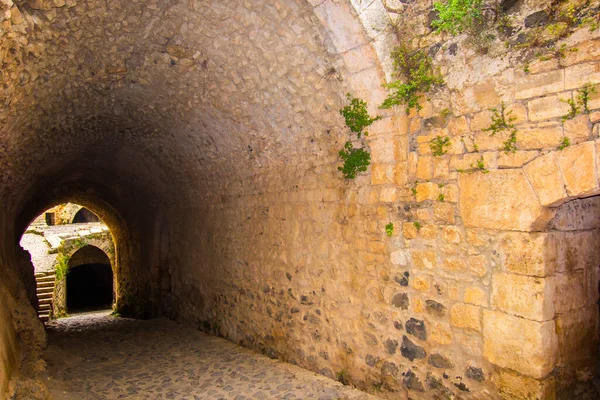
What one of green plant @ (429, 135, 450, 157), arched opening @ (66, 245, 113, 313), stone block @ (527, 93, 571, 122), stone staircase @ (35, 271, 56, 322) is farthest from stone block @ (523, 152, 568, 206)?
arched opening @ (66, 245, 113, 313)

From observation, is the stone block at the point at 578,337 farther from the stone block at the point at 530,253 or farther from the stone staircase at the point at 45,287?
the stone staircase at the point at 45,287

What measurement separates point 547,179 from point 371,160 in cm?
159

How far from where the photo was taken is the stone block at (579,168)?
2.67m

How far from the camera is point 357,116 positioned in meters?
4.17

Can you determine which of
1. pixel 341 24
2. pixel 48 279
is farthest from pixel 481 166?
pixel 48 279

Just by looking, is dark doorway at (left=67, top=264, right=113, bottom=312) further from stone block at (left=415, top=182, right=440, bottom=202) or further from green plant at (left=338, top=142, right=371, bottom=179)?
stone block at (left=415, top=182, right=440, bottom=202)

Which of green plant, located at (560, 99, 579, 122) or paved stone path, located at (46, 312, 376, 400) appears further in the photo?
paved stone path, located at (46, 312, 376, 400)

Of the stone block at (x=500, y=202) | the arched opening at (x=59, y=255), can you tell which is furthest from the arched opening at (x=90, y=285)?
the stone block at (x=500, y=202)

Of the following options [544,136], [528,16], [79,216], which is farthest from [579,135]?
[79,216]

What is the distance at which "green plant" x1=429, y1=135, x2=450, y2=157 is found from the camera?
348cm

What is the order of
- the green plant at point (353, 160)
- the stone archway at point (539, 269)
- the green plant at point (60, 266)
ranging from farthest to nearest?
1. the green plant at point (60, 266)
2. the green plant at point (353, 160)
3. the stone archway at point (539, 269)

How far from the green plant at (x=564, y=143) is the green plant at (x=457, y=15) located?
1051 millimetres

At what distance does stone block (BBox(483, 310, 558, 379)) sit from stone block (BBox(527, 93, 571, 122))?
134 centimetres

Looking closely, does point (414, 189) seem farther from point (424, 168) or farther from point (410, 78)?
point (410, 78)
